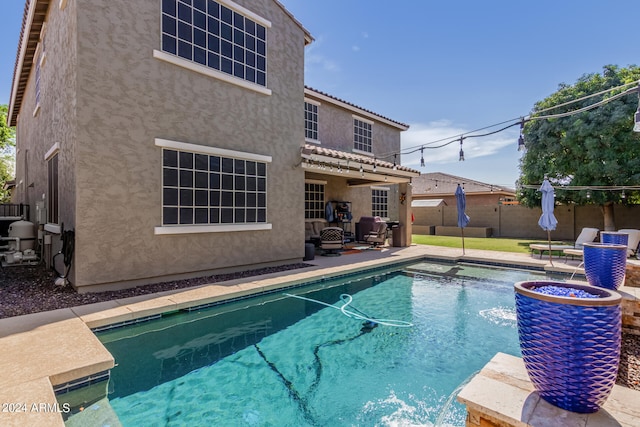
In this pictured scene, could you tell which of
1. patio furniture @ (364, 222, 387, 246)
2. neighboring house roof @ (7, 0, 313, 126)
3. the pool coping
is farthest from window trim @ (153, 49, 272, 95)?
patio furniture @ (364, 222, 387, 246)

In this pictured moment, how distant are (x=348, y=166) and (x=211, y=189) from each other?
6421 millimetres

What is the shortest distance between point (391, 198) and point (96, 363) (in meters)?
21.8

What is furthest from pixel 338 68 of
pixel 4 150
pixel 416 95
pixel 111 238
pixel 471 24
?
pixel 4 150

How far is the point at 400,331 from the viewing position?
22.8 feet

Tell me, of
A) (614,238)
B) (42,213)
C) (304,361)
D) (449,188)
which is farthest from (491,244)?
(42,213)

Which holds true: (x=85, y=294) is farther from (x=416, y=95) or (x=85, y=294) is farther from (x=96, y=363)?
(x=416, y=95)

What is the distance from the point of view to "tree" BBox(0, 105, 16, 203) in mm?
35156

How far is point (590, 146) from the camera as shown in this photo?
17703 mm

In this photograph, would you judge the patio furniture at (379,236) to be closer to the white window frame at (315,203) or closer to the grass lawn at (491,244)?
the white window frame at (315,203)

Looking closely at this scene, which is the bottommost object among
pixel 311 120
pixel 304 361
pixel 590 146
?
pixel 304 361

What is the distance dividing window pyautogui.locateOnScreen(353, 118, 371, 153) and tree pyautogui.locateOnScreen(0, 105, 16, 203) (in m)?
38.8

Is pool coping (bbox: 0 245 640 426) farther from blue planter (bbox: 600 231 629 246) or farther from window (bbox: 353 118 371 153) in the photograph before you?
→ window (bbox: 353 118 371 153)

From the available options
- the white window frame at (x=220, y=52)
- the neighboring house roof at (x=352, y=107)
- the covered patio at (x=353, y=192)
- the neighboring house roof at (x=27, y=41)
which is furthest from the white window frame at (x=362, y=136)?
the neighboring house roof at (x=27, y=41)

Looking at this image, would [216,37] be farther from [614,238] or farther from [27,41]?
[614,238]
